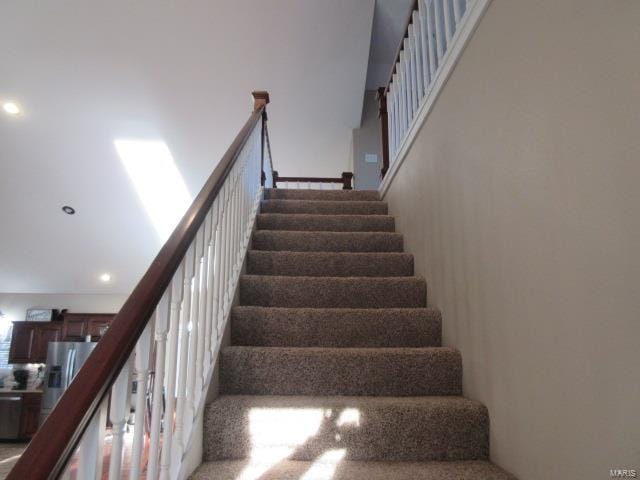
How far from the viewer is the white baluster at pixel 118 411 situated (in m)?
0.85

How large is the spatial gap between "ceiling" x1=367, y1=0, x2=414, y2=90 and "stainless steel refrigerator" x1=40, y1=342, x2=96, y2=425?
19.6 feet

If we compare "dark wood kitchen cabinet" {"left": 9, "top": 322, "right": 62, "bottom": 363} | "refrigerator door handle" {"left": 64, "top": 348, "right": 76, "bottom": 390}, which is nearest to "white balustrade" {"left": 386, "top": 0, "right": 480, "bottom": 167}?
"refrigerator door handle" {"left": 64, "top": 348, "right": 76, "bottom": 390}

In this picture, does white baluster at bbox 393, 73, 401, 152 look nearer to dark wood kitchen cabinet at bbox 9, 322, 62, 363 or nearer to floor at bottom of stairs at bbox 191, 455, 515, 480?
floor at bottom of stairs at bbox 191, 455, 515, 480

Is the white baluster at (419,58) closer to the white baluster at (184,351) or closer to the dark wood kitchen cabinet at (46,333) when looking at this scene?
the white baluster at (184,351)

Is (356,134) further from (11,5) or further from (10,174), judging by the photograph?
(10,174)

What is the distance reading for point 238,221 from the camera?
85.0 inches

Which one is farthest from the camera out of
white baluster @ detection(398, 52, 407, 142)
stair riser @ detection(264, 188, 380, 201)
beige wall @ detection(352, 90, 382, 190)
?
beige wall @ detection(352, 90, 382, 190)

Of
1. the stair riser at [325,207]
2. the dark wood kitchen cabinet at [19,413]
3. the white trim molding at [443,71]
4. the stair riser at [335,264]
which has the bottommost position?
the dark wood kitchen cabinet at [19,413]

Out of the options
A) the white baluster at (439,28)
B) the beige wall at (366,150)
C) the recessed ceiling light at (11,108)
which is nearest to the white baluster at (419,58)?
the white baluster at (439,28)

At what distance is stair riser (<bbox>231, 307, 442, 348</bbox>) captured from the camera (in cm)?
196

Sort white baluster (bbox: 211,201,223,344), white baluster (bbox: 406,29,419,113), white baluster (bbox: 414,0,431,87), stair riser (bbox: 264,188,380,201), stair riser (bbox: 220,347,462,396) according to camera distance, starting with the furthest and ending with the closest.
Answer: stair riser (bbox: 264,188,380,201), white baluster (bbox: 406,29,419,113), white baluster (bbox: 414,0,431,87), stair riser (bbox: 220,347,462,396), white baluster (bbox: 211,201,223,344)

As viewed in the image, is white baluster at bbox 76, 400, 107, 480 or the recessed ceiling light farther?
the recessed ceiling light

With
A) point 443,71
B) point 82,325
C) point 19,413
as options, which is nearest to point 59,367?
point 19,413

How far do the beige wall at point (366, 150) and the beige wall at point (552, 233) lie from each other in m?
4.00
